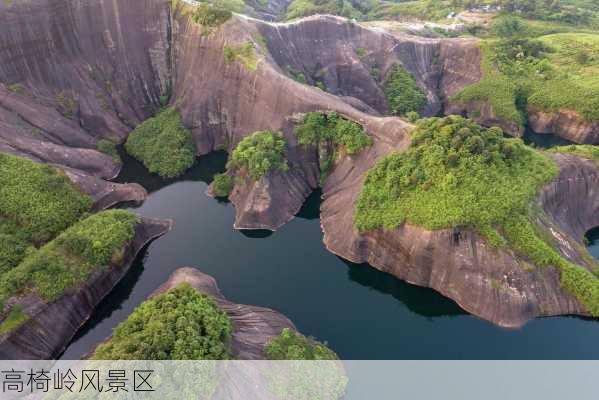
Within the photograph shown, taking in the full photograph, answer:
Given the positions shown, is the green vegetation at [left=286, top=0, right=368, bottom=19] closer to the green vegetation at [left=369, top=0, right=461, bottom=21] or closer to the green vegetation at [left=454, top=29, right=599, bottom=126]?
the green vegetation at [left=369, top=0, right=461, bottom=21]

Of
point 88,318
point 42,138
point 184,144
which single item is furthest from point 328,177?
point 42,138

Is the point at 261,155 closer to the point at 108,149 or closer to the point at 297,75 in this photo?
the point at 297,75

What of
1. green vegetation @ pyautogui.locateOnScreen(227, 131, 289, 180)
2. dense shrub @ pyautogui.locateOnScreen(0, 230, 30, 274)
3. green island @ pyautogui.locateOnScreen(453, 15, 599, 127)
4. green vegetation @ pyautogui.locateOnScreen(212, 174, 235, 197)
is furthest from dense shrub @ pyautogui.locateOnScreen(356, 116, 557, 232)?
dense shrub @ pyautogui.locateOnScreen(0, 230, 30, 274)

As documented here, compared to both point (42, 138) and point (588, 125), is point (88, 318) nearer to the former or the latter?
point (42, 138)

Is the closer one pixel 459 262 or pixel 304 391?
pixel 304 391

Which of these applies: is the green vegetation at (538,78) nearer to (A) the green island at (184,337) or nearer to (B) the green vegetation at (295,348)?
(B) the green vegetation at (295,348)

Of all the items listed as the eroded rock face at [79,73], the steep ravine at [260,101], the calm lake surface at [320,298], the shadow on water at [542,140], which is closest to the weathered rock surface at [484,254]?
the steep ravine at [260,101]

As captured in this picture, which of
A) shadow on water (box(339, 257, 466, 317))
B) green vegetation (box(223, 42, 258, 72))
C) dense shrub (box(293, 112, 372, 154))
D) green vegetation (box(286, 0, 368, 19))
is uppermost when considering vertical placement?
green vegetation (box(286, 0, 368, 19))
